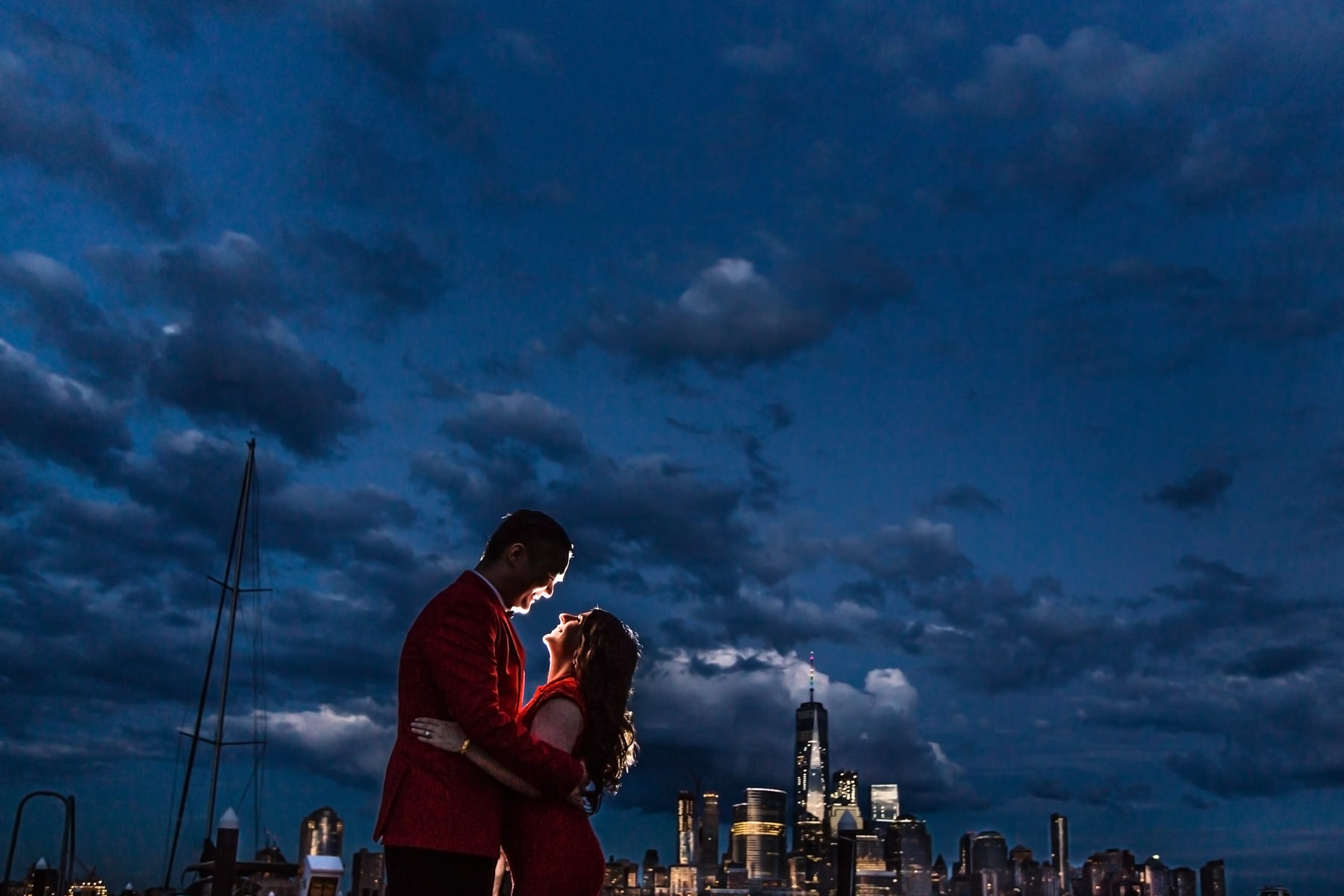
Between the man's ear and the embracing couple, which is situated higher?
the man's ear

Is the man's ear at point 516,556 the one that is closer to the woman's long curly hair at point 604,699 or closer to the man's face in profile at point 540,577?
the man's face in profile at point 540,577

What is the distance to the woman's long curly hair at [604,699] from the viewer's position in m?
5.00

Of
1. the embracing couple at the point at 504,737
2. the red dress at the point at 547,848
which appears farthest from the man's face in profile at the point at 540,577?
the red dress at the point at 547,848

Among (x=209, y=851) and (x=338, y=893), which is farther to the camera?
(x=209, y=851)

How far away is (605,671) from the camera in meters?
5.01

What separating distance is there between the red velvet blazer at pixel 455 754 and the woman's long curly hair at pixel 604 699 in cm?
21

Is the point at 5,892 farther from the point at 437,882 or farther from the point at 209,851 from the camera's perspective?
the point at 437,882

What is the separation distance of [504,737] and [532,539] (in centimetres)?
81

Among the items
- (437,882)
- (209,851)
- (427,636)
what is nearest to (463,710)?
(427,636)

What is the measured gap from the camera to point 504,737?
4570mm

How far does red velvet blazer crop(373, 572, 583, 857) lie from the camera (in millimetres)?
4574

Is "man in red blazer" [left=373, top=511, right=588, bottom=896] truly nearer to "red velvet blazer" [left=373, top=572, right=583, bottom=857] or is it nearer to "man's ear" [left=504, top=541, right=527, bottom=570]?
"red velvet blazer" [left=373, top=572, right=583, bottom=857]

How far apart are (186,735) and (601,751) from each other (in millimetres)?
34417

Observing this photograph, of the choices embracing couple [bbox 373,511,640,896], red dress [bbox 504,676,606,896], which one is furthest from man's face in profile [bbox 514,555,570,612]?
red dress [bbox 504,676,606,896]
